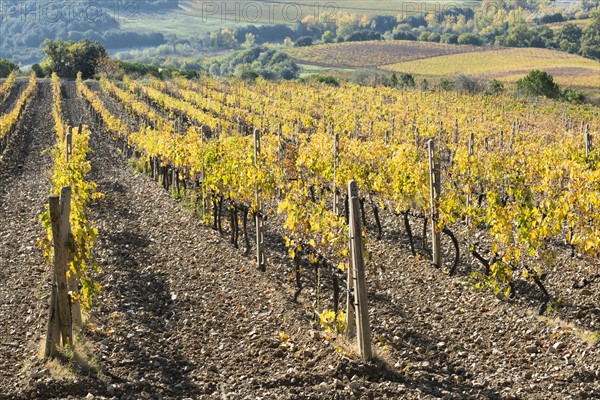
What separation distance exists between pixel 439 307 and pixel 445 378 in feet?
7.14

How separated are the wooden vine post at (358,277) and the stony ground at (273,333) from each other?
214 millimetres

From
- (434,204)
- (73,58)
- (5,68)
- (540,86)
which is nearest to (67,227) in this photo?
(434,204)

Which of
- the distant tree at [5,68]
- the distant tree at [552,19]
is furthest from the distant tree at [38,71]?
the distant tree at [552,19]

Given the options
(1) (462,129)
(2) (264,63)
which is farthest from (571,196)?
(2) (264,63)

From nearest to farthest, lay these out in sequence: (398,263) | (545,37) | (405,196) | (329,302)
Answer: (329,302) < (398,263) < (405,196) < (545,37)

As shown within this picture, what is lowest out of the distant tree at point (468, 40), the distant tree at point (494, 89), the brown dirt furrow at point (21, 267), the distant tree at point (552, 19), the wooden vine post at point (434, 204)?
the distant tree at point (494, 89)

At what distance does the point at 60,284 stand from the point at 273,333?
8.07 feet

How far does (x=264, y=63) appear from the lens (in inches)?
4451

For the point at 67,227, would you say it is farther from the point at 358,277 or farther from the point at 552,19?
the point at 552,19

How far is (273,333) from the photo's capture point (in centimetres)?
838

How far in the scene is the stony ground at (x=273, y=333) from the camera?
693cm

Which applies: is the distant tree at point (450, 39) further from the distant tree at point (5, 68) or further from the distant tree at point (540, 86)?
the distant tree at point (540, 86)

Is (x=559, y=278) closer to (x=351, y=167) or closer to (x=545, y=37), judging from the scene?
(x=351, y=167)

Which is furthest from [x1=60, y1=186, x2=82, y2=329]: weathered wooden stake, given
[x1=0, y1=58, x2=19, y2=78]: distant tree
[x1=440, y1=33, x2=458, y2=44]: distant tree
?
[x1=440, y1=33, x2=458, y2=44]: distant tree
